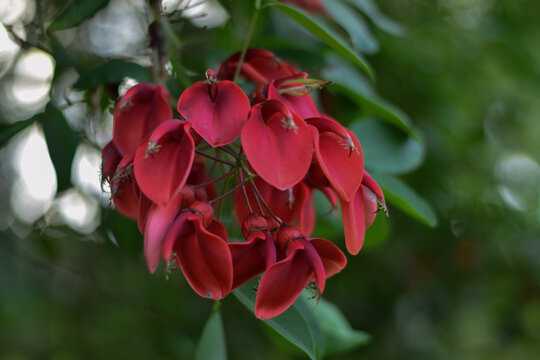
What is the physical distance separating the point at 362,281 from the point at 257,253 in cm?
135

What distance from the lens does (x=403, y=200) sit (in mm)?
691

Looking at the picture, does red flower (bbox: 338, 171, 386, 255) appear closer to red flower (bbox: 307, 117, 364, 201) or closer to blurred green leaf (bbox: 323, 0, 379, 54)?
red flower (bbox: 307, 117, 364, 201)

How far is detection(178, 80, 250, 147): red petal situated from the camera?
443 millimetres

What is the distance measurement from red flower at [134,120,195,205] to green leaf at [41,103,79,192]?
30cm

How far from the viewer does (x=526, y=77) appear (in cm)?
143

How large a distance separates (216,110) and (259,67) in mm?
176

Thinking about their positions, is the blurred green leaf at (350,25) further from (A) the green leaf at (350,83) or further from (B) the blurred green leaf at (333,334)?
(B) the blurred green leaf at (333,334)

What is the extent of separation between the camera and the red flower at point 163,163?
42cm

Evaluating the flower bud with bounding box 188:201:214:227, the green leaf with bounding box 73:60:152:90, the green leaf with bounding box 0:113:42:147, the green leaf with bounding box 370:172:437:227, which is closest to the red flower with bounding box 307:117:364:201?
the flower bud with bounding box 188:201:214:227

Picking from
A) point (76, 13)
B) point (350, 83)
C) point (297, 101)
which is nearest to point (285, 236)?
point (297, 101)

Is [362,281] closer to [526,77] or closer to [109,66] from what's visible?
[526,77]

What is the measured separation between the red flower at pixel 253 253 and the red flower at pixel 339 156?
3.0 inches

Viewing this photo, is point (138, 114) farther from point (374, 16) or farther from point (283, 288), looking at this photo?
point (374, 16)

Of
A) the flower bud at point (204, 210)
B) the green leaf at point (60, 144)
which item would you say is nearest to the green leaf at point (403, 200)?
the flower bud at point (204, 210)
